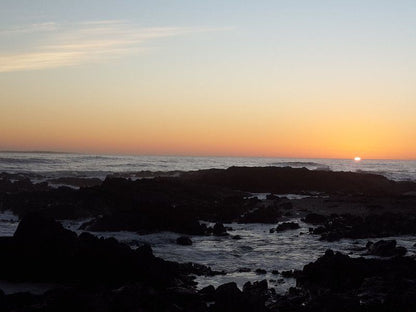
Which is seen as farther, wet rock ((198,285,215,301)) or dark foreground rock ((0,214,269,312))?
dark foreground rock ((0,214,269,312))

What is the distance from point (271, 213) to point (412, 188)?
1072 inches

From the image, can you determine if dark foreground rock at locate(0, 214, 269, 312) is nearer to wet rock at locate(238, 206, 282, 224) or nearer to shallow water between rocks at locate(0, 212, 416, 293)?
shallow water between rocks at locate(0, 212, 416, 293)

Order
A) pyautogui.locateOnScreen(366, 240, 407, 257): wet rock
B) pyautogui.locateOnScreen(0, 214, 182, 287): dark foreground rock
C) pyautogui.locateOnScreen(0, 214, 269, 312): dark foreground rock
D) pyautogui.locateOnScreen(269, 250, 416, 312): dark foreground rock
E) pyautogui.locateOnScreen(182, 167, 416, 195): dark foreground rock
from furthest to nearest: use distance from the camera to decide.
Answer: pyautogui.locateOnScreen(182, 167, 416, 195): dark foreground rock → pyautogui.locateOnScreen(366, 240, 407, 257): wet rock → pyautogui.locateOnScreen(0, 214, 182, 287): dark foreground rock → pyautogui.locateOnScreen(0, 214, 269, 312): dark foreground rock → pyautogui.locateOnScreen(269, 250, 416, 312): dark foreground rock

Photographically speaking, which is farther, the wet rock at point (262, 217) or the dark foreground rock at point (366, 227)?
the wet rock at point (262, 217)

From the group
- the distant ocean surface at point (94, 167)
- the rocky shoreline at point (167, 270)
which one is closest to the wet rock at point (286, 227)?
the rocky shoreline at point (167, 270)

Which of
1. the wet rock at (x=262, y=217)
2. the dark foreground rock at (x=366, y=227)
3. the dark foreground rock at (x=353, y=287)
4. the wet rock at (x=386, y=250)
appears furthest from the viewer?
the wet rock at (x=262, y=217)

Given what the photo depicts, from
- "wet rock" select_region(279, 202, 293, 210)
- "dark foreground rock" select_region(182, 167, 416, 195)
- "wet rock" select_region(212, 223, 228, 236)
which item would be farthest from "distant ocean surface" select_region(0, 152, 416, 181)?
"wet rock" select_region(212, 223, 228, 236)

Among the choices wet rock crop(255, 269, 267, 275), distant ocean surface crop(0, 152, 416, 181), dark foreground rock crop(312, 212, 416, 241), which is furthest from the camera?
distant ocean surface crop(0, 152, 416, 181)

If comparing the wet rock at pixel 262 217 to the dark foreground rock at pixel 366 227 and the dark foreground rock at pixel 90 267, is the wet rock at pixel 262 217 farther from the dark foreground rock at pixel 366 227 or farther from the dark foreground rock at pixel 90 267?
the dark foreground rock at pixel 90 267

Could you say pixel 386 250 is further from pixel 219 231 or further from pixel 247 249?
pixel 219 231

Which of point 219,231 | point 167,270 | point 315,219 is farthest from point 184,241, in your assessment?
point 315,219

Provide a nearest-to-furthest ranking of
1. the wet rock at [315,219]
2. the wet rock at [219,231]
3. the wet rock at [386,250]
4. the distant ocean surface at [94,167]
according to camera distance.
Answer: the wet rock at [386,250], the wet rock at [219,231], the wet rock at [315,219], the distant ocean surface at [94,167]

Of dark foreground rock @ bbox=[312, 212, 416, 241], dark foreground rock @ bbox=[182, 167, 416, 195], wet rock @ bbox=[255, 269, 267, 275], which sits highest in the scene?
dark foreground rock @ bbox=[182, 167, 416, 195]

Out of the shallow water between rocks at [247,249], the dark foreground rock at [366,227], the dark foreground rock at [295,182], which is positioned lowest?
the shallow water between rocks at [247,249]
